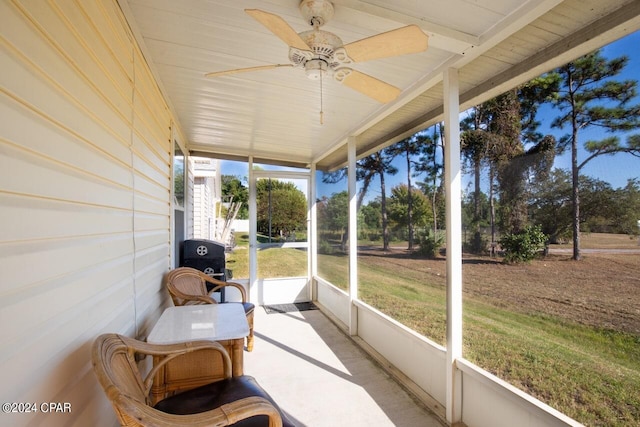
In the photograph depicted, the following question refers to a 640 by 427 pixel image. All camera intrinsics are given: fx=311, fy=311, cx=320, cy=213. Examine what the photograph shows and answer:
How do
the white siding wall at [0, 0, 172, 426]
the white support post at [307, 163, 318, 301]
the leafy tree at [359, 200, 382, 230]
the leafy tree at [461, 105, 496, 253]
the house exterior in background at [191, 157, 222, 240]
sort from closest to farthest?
1. the white siding wall at [0, 0, 172, 426]
2. the leafy tree at [461, 105, 496, 253]
3. the leafy tree at [359, 200, 382, 230]
4. the white support post at [307, 163, 318, 301]
5. the house exterior in background at [191, 157, 222, 240]

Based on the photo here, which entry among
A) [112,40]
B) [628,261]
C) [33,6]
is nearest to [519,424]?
[628,261]

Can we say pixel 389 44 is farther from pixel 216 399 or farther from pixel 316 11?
pixel 216 399

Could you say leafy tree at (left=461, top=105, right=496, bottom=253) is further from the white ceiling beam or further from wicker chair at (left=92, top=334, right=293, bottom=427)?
wicker chair at (left=92, top=334, right=293, bottom=427)

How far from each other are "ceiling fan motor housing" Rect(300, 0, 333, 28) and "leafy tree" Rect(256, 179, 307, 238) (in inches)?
151

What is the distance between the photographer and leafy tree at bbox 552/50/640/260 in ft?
4.84

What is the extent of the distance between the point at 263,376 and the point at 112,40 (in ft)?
8.91

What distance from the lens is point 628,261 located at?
146 centimetres

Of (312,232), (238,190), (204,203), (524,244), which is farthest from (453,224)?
(204,203)

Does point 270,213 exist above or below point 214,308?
above

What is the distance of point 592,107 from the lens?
1.63 m

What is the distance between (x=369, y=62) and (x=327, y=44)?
0.70m

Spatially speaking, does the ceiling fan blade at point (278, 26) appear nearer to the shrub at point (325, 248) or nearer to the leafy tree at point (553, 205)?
the leafy tree at point (553, 205)

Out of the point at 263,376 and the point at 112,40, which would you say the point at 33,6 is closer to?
the point at 112,40

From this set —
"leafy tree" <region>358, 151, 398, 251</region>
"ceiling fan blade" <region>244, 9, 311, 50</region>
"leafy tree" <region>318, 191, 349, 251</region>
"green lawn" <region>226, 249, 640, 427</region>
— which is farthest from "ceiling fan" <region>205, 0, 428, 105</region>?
"leafy tree" <region>318, 191, 349, 251</region>
